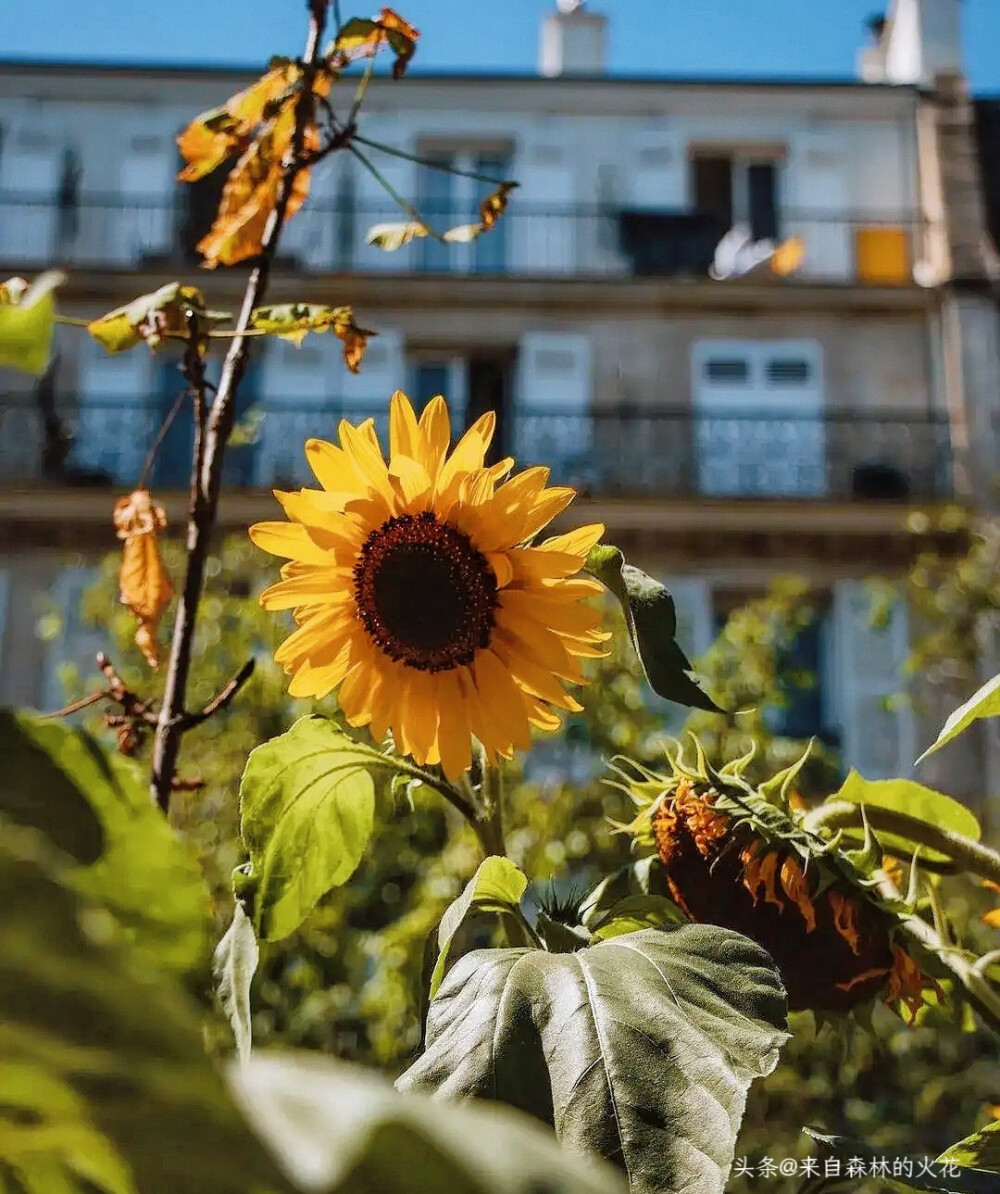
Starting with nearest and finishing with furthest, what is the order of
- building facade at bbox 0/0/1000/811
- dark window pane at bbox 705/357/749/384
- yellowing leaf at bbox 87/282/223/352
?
yellowing leaf at bbox 87/282/223/352 → building facade at bbox 0/0/1000/811 → dark window pane at bbox 705/357/749/384

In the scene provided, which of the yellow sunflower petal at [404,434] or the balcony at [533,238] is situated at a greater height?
the balcony at [533,238]

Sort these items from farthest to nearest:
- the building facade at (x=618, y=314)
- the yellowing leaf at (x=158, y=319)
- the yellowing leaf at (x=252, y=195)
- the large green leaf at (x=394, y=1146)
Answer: the building facade at (x=618, y=314)
the yellowing leaf at (x=252, y=195)
the yellowing leaf at (x=158, y=319)
the large green leaf at (x=394, y=1146)

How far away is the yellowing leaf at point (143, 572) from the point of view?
565 mm

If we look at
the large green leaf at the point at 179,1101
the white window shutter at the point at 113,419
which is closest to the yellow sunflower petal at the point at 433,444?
the large green leaf at the point at 179,1101

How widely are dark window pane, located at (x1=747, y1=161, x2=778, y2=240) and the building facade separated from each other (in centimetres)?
2

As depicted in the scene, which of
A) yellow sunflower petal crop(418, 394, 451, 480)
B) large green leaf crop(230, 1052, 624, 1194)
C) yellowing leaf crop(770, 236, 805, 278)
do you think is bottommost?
large green leaf crop(230, 1052, 624, 1194)

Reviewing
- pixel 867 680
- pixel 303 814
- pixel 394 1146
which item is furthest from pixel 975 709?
pixel 867 680

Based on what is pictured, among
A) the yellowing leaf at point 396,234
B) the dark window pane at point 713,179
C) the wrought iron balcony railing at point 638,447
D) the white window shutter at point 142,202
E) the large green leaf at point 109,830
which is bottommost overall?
the large green leaf at point 109,830

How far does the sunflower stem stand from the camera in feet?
1.35

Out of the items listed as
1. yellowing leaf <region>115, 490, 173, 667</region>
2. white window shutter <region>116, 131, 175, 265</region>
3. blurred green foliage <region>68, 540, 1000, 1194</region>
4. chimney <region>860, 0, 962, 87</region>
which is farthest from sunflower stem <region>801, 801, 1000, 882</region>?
chimney <region>860, 0, 962, 87</region>

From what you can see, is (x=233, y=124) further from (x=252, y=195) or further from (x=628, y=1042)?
(x=628, y=1042)

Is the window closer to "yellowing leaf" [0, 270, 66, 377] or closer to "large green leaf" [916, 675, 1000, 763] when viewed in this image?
"large green leaf" [916, 675, 1000, 763]

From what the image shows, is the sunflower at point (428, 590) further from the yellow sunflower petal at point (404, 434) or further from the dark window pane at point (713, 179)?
the dark window pane at point (713, 179)

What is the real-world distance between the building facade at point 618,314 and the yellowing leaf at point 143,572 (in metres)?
7.03
